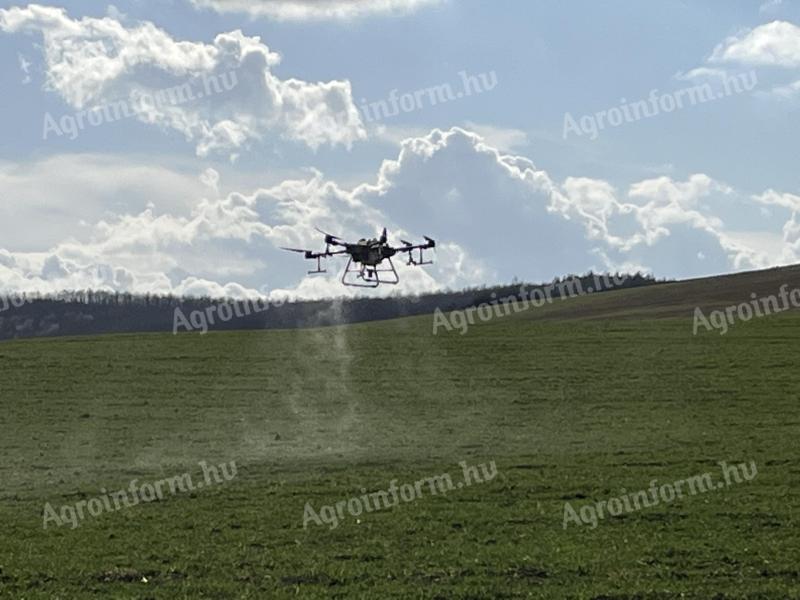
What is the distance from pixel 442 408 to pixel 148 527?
90.8 feet

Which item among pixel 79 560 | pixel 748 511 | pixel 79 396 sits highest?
pixel 79 396

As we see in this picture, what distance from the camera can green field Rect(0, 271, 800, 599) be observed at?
24281 millimetres

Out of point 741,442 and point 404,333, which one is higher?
point 404,333

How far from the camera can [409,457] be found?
4169cm

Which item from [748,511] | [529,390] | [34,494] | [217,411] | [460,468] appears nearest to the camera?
[748,511]

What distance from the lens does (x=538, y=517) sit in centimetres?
3006

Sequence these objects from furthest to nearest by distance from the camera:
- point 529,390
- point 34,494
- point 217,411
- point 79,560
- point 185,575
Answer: point 529,390 < point 217,411 < point 34,494 < point 79,560 < point 185,575

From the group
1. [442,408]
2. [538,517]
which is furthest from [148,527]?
[442,408]

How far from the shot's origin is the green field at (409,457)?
2428cm

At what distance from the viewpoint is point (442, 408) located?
185ft

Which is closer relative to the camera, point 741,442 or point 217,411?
point 741,442

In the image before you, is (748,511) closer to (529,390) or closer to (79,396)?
(529,390)

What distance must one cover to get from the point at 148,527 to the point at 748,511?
15130 millimetres

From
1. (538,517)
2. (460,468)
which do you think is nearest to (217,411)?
(460,468)
